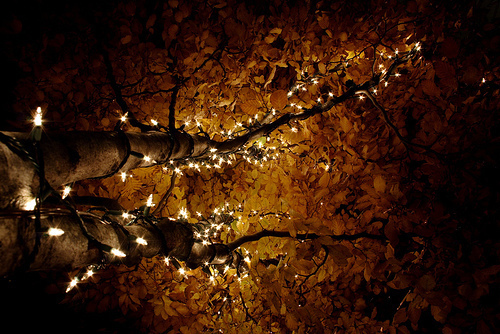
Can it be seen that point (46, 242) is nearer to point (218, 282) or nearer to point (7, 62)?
point (218, 282)

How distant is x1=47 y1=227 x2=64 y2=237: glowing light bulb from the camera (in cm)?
109

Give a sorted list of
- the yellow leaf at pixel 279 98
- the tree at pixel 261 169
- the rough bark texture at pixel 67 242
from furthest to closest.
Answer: the yellow leaf at pixel 279 98 < the tree at pixel 261 169 < the rough bark texture at pixel 67 242

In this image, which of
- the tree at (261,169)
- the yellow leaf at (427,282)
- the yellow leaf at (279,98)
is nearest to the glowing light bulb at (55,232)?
the tree at (261,169)

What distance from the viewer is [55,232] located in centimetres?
110

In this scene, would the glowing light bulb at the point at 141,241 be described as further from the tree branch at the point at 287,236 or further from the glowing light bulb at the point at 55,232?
the tree branch at the point at 287,236

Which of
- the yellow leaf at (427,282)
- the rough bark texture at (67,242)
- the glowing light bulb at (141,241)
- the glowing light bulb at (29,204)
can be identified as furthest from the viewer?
the yellow leaf at (427,282)

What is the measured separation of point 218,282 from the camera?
15.9 feet

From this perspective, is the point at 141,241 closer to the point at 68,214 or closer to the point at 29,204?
the point at 68,214

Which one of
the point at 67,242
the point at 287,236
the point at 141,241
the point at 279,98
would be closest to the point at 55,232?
the point at 67,242

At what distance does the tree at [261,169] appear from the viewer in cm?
158

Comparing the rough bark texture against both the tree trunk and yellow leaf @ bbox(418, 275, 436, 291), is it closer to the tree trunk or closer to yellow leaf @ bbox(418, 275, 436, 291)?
the tree trunk

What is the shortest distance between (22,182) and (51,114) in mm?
6512

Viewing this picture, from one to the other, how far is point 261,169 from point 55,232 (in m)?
6.98

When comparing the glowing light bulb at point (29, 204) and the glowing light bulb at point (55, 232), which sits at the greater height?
the glowing light bulb at point (29, 204)
